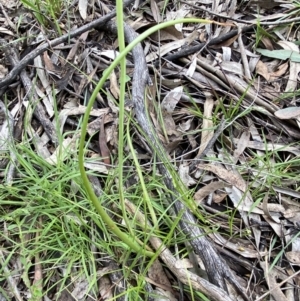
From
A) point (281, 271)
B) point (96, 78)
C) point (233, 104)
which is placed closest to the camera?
point (281, 271)

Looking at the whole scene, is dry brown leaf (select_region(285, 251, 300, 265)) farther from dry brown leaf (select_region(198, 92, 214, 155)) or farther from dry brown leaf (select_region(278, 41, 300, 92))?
dry brown leaf (select_region(278, 41, 300, 92))

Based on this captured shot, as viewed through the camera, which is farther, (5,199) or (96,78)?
(96,78)

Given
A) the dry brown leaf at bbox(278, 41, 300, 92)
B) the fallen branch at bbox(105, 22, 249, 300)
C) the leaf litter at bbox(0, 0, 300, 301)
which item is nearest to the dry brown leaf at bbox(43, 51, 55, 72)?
the leaf litter at bbox(0, 0, 300, 301)

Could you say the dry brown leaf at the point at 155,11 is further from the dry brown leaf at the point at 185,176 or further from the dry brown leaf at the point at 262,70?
the dry brown leaf at the point at 185,176

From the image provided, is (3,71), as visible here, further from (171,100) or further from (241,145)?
(241,145)

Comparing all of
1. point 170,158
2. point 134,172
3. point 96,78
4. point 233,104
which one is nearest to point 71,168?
point 134,172

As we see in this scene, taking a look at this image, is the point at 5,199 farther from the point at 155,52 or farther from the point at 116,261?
the point at 155,52

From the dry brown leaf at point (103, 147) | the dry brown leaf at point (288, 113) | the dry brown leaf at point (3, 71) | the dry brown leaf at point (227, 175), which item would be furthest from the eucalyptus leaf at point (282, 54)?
the dry brown leaf at point (3, 71)

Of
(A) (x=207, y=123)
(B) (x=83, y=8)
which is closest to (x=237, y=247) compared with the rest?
(A) (x=207, y=123)
